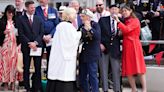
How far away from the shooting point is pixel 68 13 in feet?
22.7

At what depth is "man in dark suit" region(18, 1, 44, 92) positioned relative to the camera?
8281 millimetres

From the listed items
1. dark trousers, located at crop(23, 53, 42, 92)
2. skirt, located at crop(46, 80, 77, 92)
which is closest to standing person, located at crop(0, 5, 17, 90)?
dark trousers, located at crop(23, 53, 42, 92)

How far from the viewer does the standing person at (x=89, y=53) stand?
7761 mm

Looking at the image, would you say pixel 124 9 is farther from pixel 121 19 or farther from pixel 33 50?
pixel 33 50

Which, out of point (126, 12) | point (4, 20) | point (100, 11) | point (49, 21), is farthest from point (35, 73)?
point (126, 12)

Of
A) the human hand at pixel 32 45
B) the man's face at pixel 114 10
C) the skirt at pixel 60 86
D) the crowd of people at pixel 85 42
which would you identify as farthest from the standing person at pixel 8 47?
the skirt at pixel 60 86

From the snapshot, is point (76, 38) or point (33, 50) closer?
point (76, 38)

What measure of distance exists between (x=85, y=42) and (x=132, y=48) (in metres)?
0.93

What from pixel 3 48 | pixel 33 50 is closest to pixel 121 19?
pixel 33 50

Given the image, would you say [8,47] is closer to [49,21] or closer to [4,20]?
[4,20]

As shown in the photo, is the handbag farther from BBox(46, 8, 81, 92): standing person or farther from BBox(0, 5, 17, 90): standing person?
BBox(46, 8, 81, 92): standing person

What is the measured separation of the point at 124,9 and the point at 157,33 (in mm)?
2295

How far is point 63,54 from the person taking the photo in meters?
6.80

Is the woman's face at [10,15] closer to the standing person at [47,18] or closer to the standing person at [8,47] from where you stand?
the standing person at [8,47]
